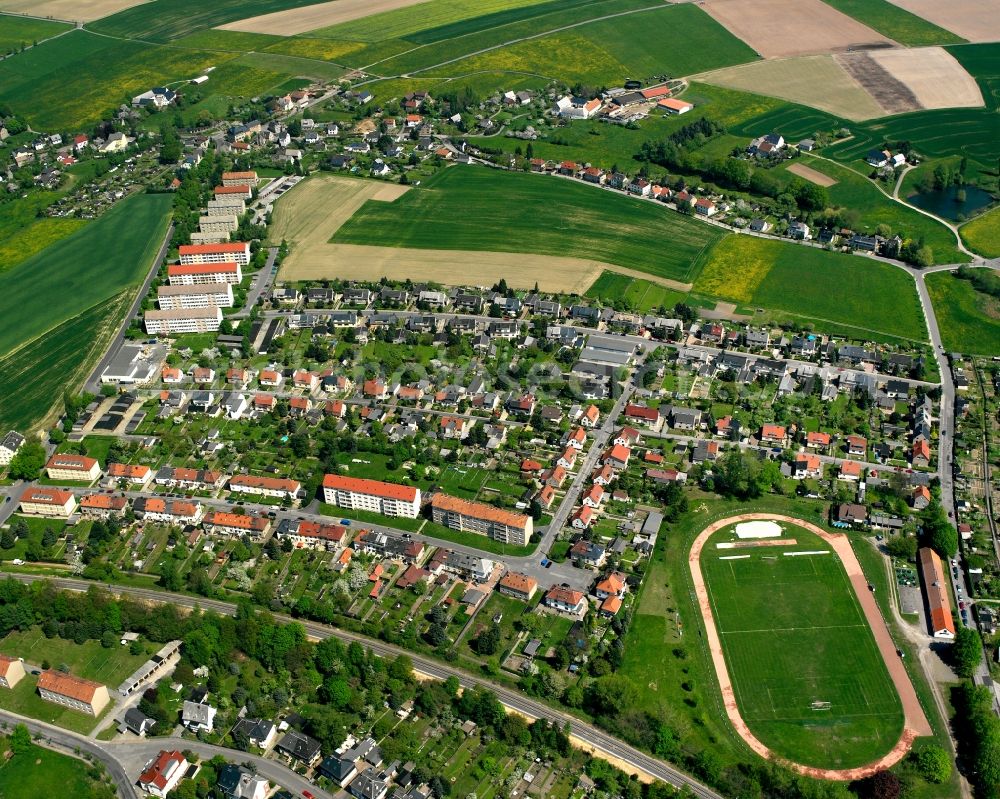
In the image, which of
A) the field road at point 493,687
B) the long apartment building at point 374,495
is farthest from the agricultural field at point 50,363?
the long apartment building at point 374,495

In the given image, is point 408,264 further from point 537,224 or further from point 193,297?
point 193,297

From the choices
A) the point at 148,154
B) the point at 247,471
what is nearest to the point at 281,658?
the point at 247,471

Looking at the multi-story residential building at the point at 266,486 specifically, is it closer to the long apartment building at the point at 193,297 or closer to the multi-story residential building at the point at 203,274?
the long apartment building at the point at 193,297

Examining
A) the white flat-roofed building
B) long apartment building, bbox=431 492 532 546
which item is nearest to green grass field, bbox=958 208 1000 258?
Answer: long apartment building, bbox=431 492 532 546

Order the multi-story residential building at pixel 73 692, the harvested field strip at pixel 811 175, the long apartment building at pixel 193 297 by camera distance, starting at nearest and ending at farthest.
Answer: the multi-story residential building at pixel 73 692, the long apartment building at pixel 193 297, the harvested field strip at pixel 811 175

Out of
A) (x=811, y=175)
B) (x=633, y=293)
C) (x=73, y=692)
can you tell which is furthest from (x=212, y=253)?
(x=811, y=175)

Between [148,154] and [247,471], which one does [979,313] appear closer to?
[247,471]
